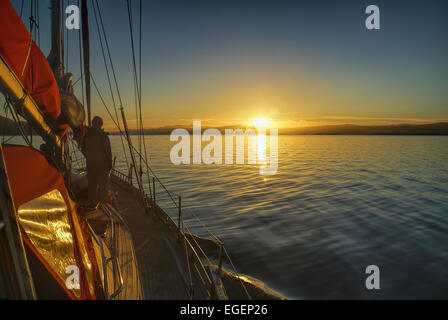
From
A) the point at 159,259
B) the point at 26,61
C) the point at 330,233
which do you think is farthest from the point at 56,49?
the point at 330,233

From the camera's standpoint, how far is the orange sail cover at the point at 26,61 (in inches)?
125

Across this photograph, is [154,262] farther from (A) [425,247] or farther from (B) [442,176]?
(B) [442,176]

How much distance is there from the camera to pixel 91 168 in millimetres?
6668

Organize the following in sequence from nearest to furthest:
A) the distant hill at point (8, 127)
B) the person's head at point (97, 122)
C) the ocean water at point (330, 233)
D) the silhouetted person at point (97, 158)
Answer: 1. the distant hill at point (8, 127)
2. the silhouetted person at point (97, 158)
3. the person's head at point (97, 122)
4. the ocean water at point (330, 233)

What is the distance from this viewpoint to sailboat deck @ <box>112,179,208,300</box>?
5673mm

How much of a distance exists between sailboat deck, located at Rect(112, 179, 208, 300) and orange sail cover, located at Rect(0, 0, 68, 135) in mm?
4421

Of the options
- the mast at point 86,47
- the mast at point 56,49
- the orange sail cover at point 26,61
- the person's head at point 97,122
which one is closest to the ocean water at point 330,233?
the mast at point 86,47

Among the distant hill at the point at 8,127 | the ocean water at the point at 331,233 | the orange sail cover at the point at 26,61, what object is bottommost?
the ocean water at the point at 331,233

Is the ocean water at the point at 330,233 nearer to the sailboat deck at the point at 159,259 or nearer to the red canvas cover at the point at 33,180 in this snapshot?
the sailboat deck at the point at 159,259

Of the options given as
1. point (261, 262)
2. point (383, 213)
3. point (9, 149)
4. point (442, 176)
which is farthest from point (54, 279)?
point (442, 176)

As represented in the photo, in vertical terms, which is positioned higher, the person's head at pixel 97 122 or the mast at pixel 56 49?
the mast at pixel 56 49

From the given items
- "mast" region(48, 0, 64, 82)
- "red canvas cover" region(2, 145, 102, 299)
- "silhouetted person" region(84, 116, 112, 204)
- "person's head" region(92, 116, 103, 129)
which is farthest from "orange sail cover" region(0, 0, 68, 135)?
"mast" region(48, 0, 64, 82)

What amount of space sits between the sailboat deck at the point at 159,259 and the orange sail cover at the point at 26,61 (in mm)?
4421
